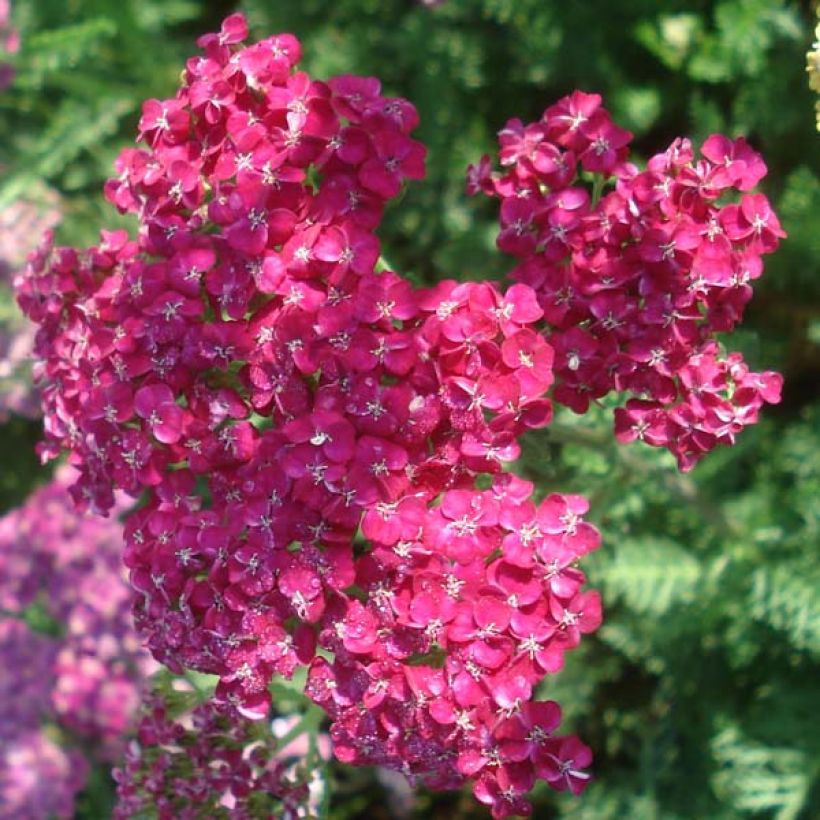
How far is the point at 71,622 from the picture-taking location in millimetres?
3273

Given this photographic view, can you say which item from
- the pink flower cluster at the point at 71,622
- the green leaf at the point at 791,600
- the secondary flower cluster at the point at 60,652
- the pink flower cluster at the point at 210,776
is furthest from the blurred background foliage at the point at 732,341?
the pink flower cluster at the point at 210,776

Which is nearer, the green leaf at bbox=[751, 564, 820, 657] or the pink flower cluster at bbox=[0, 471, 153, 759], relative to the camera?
the green leaf at bbox=[751, 564, 820, 657]

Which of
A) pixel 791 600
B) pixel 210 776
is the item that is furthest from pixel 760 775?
pixel 210 776

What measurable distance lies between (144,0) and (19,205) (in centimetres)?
87

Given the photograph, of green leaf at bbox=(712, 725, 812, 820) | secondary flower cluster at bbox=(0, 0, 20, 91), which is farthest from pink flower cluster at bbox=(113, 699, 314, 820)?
secondary flower cluster at bbox=(0, 0, 20, 91)

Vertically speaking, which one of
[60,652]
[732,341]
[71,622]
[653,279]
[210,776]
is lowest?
[60,652]

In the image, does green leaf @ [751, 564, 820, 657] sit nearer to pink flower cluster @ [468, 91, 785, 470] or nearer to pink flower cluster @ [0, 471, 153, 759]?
pink flower cluster @ [468, 91, 785, 470]

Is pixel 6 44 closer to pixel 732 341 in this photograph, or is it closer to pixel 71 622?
pixel 71 622

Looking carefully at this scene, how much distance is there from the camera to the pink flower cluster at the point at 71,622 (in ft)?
10.8

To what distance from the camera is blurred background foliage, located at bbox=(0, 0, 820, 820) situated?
286 centimetres

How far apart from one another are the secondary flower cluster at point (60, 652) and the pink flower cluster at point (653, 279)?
190 centimetres

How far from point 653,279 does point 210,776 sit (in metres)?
1.19

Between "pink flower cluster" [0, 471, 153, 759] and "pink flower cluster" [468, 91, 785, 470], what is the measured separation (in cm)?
189

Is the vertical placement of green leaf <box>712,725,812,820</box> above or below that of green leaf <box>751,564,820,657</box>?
below
